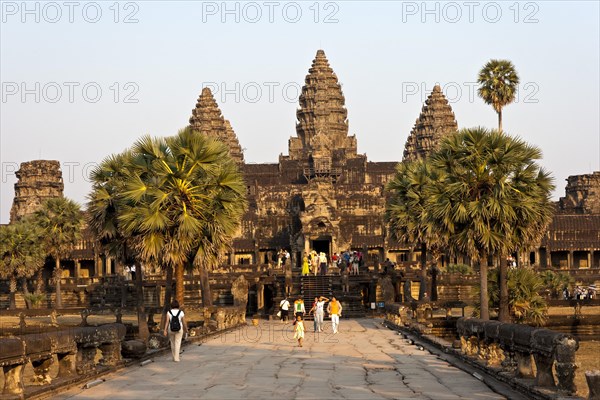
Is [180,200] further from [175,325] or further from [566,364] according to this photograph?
[566,364]

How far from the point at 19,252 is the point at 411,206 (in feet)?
101

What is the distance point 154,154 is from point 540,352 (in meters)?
21.2

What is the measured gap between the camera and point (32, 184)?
113 meters

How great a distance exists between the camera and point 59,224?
77.5 m

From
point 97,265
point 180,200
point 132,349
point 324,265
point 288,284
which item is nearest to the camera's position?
point 132,349

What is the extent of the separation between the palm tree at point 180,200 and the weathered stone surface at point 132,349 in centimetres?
953

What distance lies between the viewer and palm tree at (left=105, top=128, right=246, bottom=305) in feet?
119

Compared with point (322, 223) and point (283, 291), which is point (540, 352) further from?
point (322, 223)

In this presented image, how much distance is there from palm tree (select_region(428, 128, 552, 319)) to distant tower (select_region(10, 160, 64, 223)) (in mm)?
78679

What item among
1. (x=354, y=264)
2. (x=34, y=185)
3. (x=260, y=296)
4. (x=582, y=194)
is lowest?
(x=260, y=296)

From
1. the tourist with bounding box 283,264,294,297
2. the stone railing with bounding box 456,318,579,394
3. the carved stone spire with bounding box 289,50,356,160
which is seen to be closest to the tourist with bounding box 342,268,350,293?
the tourist with bounding box 283,264,294,297

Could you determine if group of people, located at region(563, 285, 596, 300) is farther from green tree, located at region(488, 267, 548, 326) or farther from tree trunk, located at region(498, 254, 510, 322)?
tree trunk, located at region(498, 254, 510, 322)

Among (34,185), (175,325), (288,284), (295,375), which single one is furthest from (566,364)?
(34,185)

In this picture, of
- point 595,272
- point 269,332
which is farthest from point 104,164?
point 595,272
